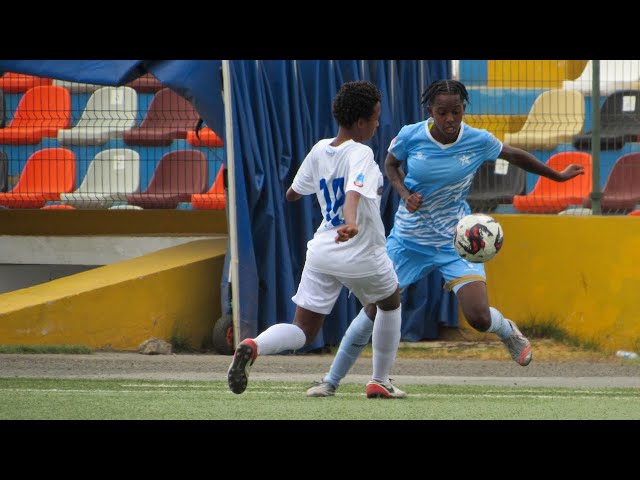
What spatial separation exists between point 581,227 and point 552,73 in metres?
1.60

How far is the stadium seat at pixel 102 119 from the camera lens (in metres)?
13.9

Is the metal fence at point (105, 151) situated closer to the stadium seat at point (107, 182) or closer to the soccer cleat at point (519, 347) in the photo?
the stadium seat at point (107, 182)

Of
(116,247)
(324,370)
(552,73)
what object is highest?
(552,73)

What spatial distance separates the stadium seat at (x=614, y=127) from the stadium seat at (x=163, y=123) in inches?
170

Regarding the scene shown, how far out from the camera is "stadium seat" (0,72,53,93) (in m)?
14.7

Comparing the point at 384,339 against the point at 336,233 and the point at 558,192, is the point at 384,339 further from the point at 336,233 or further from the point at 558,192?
the point at 558,192

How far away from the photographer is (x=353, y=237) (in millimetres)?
6500

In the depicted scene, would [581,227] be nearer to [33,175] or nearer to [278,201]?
[278,201]

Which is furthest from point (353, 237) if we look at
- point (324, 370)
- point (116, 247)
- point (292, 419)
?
point (116, 247)

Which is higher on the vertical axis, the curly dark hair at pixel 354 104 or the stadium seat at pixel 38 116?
the stadium seat at pixel 38 116

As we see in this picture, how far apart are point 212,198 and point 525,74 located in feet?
11.8

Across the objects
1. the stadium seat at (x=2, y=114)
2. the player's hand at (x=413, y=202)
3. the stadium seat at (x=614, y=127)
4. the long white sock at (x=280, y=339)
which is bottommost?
the long white sock at (x=280, y=339)

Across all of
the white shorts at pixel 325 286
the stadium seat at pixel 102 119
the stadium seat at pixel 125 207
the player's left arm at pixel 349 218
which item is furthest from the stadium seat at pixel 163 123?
the player's left arm at pixel 349 218

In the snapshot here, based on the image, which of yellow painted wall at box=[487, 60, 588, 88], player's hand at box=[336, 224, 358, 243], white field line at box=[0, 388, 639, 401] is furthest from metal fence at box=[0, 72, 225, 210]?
player's hand at box=[336, 224, 358, 243]
